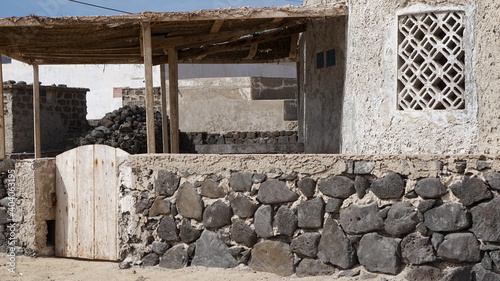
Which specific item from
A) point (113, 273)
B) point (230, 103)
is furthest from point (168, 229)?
point (230, 103)

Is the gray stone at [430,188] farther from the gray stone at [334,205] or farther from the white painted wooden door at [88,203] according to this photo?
the white painted wooden door at [88,203]

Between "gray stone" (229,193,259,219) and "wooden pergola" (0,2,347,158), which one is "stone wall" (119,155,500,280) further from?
"wooden pergola" (0,2,347,158)

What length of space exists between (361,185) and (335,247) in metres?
0.60

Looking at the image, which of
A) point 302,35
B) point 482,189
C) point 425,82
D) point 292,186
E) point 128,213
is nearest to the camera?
point 482,189

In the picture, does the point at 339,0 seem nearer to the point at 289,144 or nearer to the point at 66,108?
the point at 289,144

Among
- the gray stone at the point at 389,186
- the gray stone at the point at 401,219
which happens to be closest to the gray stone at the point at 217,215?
the gray stone at the point at 389,186

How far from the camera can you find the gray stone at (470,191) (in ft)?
17.3

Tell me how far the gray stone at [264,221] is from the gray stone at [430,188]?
1357 mm

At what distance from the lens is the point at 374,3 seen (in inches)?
300

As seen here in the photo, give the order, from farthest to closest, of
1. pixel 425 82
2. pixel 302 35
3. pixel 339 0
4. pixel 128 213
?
pixel 302 35 → pixel 339 0 → pixel 425 82 → pixel 128 213

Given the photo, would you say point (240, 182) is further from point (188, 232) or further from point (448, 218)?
point (448, 218)

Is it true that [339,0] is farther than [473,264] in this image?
Yes

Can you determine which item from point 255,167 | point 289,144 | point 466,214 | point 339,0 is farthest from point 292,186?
point 289,144

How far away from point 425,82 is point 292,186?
227 cm
